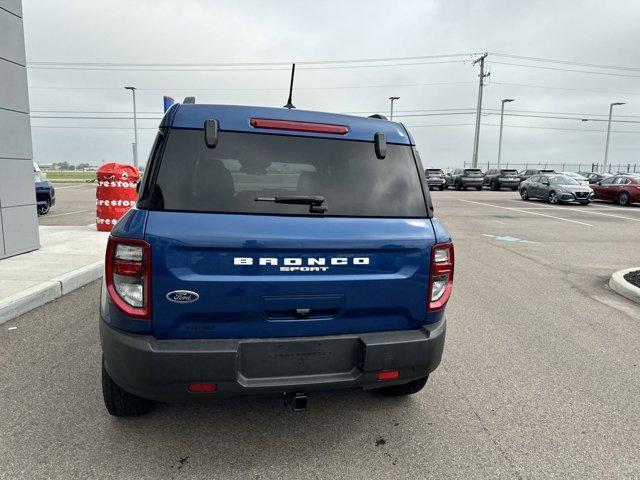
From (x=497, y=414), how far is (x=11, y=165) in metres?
8.20

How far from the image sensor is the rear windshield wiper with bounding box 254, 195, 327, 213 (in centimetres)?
251

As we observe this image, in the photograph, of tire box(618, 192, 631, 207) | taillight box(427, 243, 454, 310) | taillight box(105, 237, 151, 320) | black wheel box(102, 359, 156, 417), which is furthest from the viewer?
tire box(618, 192, 631, 207)

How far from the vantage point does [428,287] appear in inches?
107

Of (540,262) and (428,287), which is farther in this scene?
(540,262)

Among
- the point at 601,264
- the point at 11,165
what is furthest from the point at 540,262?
the point at 11,165

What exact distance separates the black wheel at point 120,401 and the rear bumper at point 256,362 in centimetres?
41

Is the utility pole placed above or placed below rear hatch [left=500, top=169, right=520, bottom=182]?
above

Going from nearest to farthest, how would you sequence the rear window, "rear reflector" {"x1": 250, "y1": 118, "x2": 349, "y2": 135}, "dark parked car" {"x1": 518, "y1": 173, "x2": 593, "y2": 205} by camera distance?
the rear window, "rear reflector" {"x1": 250, "y1": 118, "x2": 349, "y2": 135}, "dark parked car" {"x1": 518, "y1": 173, "x2": 593, "y2": 205}

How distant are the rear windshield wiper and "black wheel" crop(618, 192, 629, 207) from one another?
85.7ft

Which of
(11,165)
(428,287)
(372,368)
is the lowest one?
(372,368)

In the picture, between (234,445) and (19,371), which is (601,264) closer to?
(234,445)

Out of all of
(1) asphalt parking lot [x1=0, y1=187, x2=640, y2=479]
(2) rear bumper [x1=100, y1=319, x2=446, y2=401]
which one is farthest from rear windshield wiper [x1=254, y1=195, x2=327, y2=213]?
(1) asphalt parking lot [x1=0, y1=187, x2=640, y2=479]

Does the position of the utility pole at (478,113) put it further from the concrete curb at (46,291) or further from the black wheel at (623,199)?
the concrete curb at (46,291)

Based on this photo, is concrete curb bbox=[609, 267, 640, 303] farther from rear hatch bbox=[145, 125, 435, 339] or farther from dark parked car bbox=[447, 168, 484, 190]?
dark parked car bbox=[447, 168, 484, 190]
